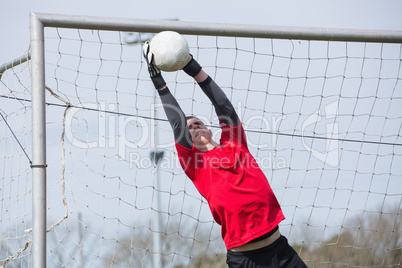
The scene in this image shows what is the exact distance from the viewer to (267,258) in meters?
3.91

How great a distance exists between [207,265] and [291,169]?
7.99 metres

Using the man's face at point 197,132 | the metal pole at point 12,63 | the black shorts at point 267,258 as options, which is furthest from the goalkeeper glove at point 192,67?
the metal pole at point 12,63

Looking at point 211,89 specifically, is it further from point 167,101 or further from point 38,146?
point 38,146

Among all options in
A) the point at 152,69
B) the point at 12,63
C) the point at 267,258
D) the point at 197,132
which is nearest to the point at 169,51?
the point at 152,69

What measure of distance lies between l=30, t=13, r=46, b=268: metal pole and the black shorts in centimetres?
132

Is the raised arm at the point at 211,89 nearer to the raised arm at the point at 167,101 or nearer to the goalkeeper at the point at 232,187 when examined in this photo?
the goalkeeper at the point at 232,187

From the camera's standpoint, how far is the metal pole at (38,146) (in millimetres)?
3809

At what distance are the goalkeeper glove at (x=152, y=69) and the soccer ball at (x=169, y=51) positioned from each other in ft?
0.09

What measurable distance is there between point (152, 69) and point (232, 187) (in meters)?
0.98

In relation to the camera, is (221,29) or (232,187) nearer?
(232,187)

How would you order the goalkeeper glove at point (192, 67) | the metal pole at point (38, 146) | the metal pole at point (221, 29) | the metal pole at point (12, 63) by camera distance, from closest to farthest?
the metal pole at point (38, 146)
the goalkeeper glove at point (192, 67)
the metal pole at point (221, 29)
the metal pole at point (12, 63)

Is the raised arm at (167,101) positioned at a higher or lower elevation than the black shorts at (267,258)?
higher

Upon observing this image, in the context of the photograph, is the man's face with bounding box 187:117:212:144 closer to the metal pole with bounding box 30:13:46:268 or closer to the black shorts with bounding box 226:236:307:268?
the black shorts with bounding box 226:236:307:268

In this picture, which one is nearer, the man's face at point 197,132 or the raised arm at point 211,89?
the raised arm at point 211,89
